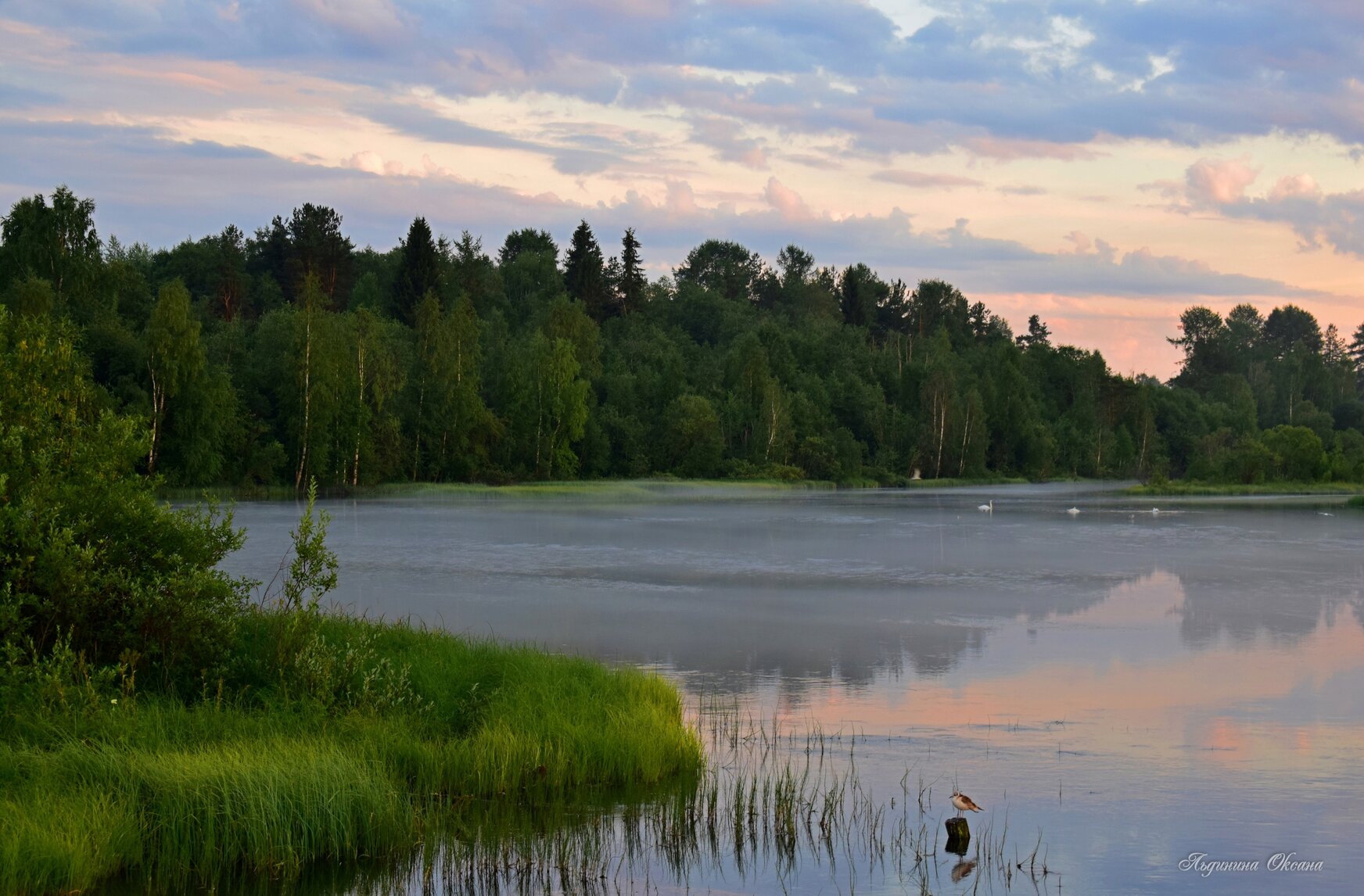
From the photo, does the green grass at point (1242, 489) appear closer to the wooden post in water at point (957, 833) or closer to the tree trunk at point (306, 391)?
the tree trunk at point (306, 391)

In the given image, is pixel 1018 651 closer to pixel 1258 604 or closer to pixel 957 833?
pixel 1258 604

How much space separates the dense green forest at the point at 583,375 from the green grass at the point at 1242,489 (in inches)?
112

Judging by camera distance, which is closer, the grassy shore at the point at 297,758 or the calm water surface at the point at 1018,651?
the grassy shore at the point at 297,758

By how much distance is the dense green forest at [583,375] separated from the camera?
69.8m

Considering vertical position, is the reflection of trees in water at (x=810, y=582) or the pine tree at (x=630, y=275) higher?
the pine tree at (x=630, y=275)

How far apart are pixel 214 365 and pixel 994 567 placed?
54060 millimetres

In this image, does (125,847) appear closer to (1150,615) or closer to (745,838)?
(745,838)

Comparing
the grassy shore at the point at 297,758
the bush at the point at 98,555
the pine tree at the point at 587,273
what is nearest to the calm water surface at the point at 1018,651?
the grassy shore at the point at 297,758

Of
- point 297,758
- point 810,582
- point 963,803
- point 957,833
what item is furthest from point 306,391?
point 957,833

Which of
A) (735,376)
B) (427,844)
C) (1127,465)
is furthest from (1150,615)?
(1127,465)

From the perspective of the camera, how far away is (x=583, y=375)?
105 m

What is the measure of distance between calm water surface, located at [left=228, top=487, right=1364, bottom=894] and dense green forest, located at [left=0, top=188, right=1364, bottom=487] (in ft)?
66.8

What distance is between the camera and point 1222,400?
559ft

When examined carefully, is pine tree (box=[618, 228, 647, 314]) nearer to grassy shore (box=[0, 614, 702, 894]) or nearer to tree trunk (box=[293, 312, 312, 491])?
tree trunk (box=[293, 312, 312, 491])
